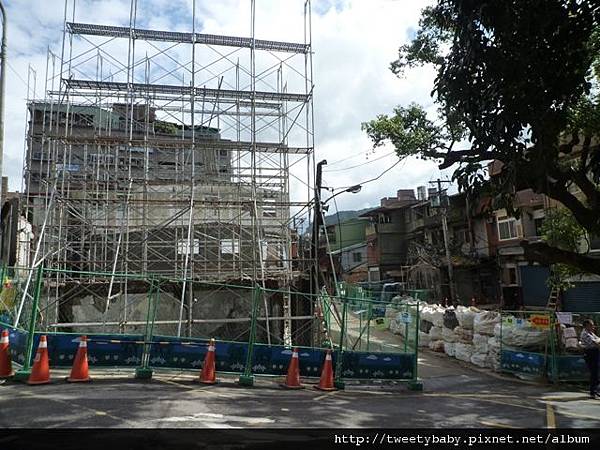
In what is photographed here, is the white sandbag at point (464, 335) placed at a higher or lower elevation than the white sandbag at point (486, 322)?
lower

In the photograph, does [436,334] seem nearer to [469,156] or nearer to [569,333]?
[569,333]

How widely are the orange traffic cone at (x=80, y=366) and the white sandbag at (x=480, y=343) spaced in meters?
10.8

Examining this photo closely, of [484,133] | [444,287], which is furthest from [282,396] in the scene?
[444,287]

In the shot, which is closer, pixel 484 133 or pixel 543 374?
pixel 484 133

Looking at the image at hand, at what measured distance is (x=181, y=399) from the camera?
6824mm

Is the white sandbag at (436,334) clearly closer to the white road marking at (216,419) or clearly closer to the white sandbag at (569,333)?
the white sandbag at (569,333)

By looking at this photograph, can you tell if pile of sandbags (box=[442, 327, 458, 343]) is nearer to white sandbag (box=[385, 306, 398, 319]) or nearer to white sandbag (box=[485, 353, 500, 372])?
white sandbag (box=[485, 353, 500, 372])

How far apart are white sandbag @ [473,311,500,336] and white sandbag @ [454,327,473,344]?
0.45 meters

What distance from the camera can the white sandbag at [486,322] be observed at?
13266 millimetres

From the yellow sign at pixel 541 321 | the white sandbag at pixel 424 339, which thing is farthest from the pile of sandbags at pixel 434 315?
the yellow sign at pixel 541 321

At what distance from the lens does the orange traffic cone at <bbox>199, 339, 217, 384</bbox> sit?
8266 millimetres

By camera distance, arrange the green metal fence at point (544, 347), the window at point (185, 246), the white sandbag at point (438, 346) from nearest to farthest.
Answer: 1. the green metal fence at point (544, 347)
2. the window at point (185, 246)
3. the white sandbag at point (438, 346)

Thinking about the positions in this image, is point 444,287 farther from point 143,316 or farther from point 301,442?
point 301,442

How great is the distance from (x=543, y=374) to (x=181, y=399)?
29.9 ft
